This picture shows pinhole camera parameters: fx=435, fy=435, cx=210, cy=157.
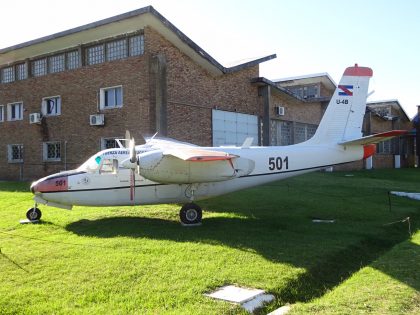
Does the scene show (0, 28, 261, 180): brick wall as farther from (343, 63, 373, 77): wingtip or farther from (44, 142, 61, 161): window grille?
(343, 63, 373, 77): wingtip

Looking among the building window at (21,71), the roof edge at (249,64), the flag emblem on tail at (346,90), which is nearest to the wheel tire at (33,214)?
the flag emblem on tail at (346,90)

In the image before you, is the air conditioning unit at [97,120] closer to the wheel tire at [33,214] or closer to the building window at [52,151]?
the building window at [52,151]

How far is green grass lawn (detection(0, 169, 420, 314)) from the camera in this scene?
6395 mm

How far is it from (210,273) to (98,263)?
2.21 meters

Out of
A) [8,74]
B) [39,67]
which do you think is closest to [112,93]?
[39,67]

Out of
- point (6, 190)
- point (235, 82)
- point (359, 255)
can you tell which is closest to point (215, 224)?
point (359, 255)

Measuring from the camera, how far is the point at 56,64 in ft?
81.6

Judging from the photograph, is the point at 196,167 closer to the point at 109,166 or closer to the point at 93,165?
the point at 109,166

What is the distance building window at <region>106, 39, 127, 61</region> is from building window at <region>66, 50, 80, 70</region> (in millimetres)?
2408

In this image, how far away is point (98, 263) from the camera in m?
8.23

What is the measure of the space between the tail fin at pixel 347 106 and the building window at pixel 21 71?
787 inches

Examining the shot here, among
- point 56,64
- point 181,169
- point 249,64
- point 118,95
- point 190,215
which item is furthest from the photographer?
point 249,64

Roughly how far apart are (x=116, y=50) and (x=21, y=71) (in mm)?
8784

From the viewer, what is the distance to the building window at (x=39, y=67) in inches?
1005
